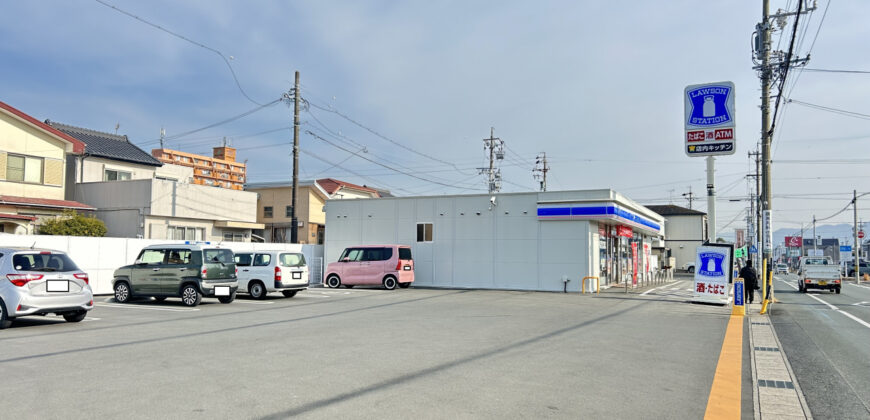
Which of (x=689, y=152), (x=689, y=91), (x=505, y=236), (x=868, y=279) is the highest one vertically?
(x=689, y=91)

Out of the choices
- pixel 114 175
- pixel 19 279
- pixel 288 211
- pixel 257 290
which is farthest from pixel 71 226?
pixel 288 211

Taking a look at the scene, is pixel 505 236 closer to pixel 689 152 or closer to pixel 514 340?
pixel 689 152

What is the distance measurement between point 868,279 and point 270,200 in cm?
4727

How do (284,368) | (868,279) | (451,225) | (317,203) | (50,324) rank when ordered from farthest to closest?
(868,279), (317,203), (451,225), (50,324), (284,368)

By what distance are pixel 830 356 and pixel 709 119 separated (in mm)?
9201

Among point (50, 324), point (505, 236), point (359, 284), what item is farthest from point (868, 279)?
point (50, 324)

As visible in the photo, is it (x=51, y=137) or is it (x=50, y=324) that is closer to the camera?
(x=50, y=324)

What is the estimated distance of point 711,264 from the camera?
1825 centimetres

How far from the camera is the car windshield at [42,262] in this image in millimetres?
10555

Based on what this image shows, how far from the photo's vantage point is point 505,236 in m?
25.2

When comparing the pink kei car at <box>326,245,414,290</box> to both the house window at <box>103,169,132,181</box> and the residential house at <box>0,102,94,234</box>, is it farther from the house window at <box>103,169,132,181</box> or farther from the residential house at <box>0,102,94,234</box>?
the house window at <box>103,169,132,181</box>

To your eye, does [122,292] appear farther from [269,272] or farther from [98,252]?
[269,272]

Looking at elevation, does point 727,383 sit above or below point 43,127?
below

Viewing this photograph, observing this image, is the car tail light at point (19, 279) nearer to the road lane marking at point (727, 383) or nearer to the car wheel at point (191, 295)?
the car wheel at point (191, 295)
